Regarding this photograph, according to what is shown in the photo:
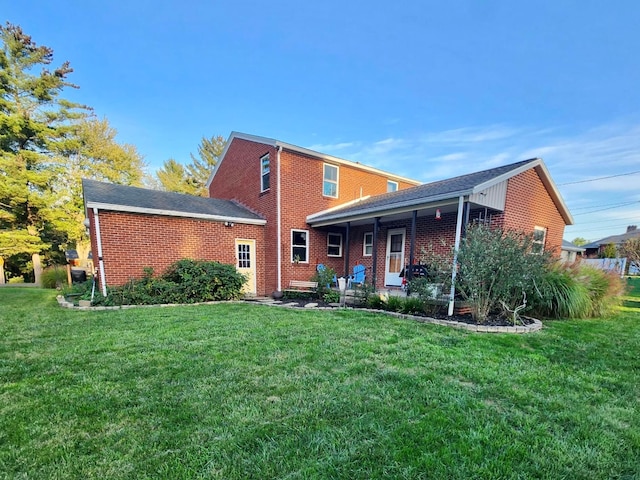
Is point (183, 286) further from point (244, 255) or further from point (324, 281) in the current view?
A: point (324, 281)

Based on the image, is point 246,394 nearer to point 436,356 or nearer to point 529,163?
point 436,356

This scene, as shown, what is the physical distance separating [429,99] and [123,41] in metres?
13.0

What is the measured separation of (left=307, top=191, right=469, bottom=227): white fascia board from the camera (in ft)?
22.2

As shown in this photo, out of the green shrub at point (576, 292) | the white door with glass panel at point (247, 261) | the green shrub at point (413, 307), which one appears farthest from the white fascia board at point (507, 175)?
the white door with glass panel at point (247, 261)

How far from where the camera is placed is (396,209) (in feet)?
26.2

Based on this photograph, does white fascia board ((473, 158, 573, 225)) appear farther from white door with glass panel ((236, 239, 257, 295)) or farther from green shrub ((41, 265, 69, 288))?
green shrub ((41, 265, 69, 288))

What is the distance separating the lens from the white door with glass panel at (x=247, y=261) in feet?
33.8

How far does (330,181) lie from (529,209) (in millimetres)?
7023

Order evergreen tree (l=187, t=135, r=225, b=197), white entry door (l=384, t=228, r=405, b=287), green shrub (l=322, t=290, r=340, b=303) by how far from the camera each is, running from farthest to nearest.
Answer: evergreen tree (l=187, t=135, r=225, b=197) < white entry door (l=384, t=228, r=405, b=287) < green shrub (l=322, t=290, r=340, b=303)

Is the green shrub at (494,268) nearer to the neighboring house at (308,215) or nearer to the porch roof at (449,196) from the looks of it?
the neighboring house at (308,215)

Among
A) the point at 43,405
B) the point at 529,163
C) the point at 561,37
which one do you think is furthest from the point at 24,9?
the point at 561,37

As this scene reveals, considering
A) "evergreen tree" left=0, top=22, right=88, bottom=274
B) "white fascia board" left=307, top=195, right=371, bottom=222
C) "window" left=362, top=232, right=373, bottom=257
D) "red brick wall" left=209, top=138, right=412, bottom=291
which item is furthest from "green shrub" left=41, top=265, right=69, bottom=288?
"window" left=362, top=232, right=373, bottom=257

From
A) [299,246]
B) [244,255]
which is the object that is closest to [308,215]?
[299,246]

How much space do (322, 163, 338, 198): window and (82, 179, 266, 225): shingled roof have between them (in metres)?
2.96
